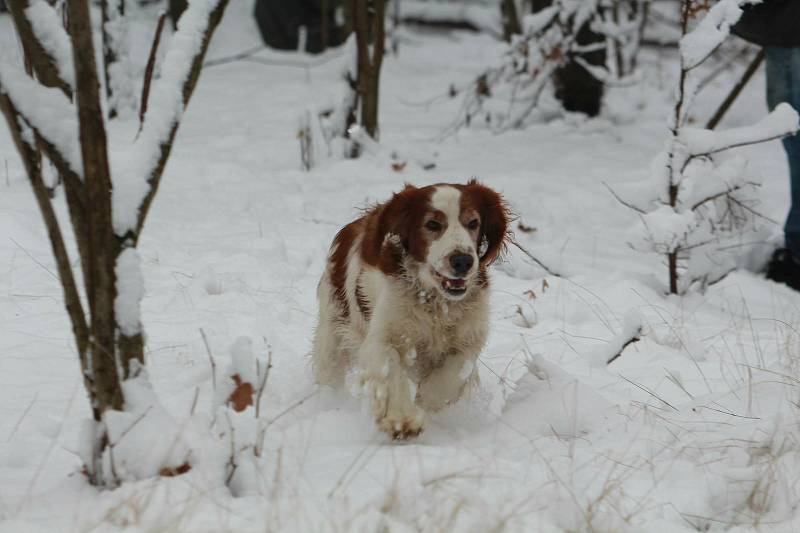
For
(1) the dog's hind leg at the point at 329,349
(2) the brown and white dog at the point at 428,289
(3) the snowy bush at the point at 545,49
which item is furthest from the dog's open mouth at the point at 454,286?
(3) the snowy bush at the point at 545,49

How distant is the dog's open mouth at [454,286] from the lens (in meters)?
2.95

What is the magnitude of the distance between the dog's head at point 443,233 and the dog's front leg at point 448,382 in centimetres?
26

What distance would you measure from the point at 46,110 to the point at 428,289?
1.48 m

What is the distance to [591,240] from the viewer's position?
5.65m

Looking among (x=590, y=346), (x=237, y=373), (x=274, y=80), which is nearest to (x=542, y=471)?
(x=237, y=373)

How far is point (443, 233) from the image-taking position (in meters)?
3.03

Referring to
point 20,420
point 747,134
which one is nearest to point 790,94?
point 747,134

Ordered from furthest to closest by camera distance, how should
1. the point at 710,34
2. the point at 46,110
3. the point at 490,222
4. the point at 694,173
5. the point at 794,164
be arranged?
the point at 794,164 < the point at 694,173 < the point at 710,34 < the point at 490,222 < the point at 46,110

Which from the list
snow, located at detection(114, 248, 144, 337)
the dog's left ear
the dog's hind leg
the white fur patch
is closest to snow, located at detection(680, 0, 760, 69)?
the dog's left ear

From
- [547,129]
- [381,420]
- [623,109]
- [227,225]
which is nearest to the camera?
[381,420]

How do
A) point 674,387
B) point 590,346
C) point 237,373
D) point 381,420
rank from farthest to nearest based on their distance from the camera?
point 590,346, point 674,387, point 381,420, point 237,373

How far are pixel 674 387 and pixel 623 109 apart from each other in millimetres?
6018

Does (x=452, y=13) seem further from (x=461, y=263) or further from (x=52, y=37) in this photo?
(x=52, y=37)

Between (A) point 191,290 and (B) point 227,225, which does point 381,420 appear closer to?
(A) point 191,290
